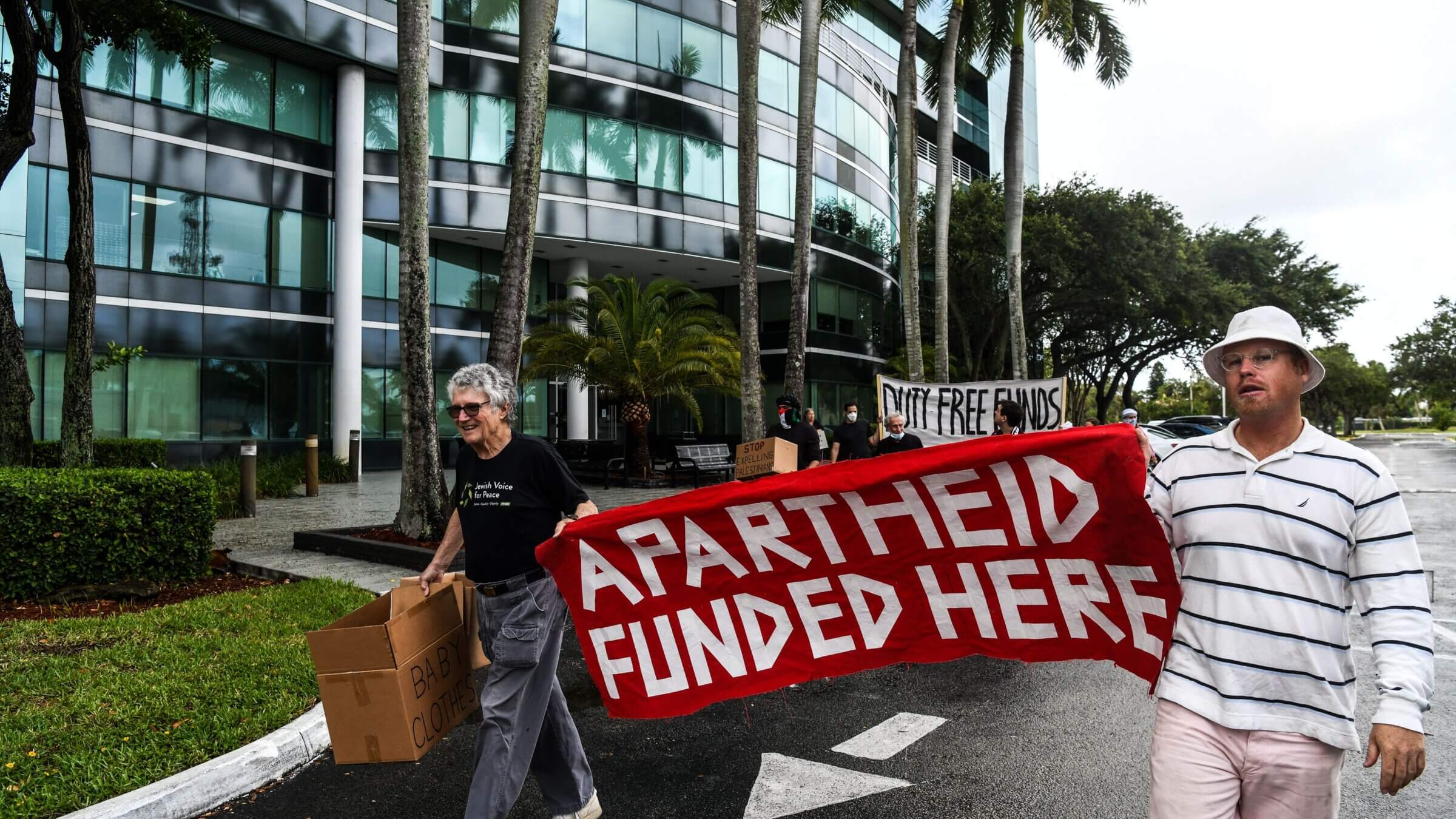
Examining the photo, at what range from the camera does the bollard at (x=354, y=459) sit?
23531mm

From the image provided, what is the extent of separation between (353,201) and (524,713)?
84.0 feet

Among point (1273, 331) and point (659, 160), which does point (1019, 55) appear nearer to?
point (659, 160)

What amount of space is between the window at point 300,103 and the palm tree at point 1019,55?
61.5 feet

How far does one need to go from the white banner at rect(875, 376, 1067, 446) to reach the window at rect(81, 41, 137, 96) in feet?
66.4

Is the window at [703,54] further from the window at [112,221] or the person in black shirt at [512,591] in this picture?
the person in black shirt at [512,591]

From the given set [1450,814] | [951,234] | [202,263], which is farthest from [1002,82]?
[1450,814]

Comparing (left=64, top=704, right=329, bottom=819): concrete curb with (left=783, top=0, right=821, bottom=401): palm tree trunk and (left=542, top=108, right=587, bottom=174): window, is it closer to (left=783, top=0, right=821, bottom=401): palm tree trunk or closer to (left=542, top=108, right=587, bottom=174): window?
(left=783, top=0, right=821, bottom=401): palm tree trunk

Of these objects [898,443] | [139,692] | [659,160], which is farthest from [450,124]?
[139,692]

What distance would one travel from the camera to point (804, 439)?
1202 centimetres

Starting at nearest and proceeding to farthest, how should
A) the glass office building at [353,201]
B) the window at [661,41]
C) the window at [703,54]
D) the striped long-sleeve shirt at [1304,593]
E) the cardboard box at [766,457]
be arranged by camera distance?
the striped long-sleeve shirt at [1304,593] → the cardboard box at [766,457] → the glass office building at [353,201] → the window at [661,41] → the window at [703,54]

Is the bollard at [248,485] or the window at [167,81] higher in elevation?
the window at [167,81]

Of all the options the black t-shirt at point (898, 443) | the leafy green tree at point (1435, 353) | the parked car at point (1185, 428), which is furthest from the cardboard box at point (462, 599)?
the leafy green tree at point (1435, 353)

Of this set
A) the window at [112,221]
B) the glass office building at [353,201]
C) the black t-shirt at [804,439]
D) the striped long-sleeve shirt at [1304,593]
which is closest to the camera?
the striped long-sleeve shirt at [1304,593]

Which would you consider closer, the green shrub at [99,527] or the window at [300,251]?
the green shrub at [99,527]
